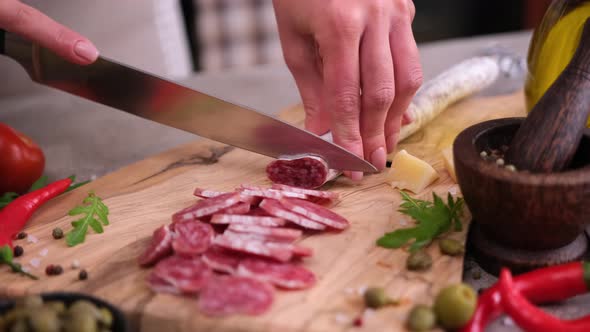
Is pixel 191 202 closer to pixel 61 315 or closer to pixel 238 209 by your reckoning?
pixel 238 209

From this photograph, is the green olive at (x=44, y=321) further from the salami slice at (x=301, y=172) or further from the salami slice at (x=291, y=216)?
the salami slice at (x=301, y=172)

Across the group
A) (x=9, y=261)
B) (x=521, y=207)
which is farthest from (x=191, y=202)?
(x=521, y=207)

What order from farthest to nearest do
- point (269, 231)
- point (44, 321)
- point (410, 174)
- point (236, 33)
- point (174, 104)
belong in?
point (236, 33), point (174, 104), point (410, 174), point (269, 231), point (44, 321)

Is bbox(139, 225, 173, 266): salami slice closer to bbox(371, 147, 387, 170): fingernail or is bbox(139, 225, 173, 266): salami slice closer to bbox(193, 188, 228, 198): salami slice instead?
bbox(193, 188, 228, 198): salami slice

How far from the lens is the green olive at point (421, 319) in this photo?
146cm

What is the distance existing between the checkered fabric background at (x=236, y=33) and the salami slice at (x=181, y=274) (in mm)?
4536

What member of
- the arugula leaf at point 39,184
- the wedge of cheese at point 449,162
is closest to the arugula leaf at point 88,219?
the arugula leaf at point 39,184

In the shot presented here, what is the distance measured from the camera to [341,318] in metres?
1.52

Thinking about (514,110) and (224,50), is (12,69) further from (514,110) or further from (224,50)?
(224,50)

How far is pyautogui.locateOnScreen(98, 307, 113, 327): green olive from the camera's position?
145 cm

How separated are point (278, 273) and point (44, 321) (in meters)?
0.60

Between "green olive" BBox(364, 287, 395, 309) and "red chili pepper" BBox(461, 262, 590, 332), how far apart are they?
0.74ft

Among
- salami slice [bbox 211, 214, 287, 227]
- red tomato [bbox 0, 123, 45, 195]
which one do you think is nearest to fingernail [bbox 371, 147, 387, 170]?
salami slice [bbox 211, 214, 287, 227]

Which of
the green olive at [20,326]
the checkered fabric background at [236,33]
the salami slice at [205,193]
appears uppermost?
the green olive at [20,326]
